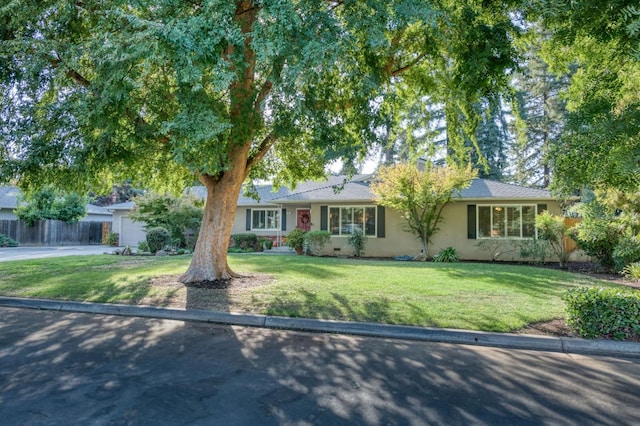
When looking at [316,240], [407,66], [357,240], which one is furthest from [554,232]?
[407,66]

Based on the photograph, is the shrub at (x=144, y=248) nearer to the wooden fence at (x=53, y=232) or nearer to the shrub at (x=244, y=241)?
the shrub at (x=244, y=241)

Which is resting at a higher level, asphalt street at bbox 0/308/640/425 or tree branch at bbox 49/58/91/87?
tree branch at bbox 49/58/91/87

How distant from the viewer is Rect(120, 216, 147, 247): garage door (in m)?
26.5

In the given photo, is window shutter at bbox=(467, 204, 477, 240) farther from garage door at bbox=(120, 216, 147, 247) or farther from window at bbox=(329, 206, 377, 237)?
garage door at bbox=(120, 216, 147, 247)

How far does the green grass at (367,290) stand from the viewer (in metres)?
6.60

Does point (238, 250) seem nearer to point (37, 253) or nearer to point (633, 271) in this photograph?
point (37, 253)

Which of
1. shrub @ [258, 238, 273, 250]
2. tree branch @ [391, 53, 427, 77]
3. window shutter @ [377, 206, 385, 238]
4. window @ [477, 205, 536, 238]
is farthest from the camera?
shrub @ [258, 238, 273, 250]

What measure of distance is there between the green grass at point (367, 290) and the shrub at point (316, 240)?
3818mm

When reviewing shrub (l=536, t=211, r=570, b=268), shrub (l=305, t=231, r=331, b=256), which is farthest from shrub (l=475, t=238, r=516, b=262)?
shrub (l=305, t=231, r=331, b=256)

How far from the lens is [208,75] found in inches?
307

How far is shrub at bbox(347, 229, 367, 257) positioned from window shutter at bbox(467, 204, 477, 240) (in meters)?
4.30

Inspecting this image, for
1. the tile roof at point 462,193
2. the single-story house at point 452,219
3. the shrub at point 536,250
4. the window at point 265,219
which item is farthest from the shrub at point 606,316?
the window at point 265,219

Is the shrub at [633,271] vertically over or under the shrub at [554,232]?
under

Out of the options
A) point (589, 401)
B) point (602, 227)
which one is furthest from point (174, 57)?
point (602, 227)
